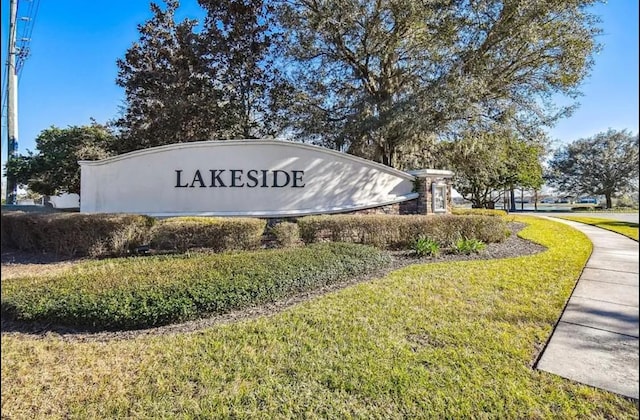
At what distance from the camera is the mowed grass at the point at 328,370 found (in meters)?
2.29

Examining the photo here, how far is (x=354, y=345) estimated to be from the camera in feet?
10.5

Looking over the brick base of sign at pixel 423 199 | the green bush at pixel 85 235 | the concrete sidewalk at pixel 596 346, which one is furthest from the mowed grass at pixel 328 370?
the brick base of sign at pixel 423 199

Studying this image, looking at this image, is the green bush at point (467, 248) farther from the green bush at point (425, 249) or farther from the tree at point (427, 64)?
the tree at point (427, 64)

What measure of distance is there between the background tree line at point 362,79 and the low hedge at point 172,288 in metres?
5.50

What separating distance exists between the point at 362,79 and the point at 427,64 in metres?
3.01

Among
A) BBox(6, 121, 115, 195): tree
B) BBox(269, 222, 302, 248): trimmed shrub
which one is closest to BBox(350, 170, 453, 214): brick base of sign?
BBox(269, 222, 302, 248): trimmed shrub

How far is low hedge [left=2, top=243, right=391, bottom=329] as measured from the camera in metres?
3.65

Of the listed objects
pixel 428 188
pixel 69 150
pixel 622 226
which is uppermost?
pixel 69 150

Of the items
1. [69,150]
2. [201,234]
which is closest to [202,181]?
[201,234]

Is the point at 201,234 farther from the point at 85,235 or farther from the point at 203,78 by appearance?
the point at 203,78

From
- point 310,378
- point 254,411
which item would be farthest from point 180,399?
point 310,378

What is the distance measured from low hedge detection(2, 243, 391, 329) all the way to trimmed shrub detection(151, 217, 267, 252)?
1.70 m

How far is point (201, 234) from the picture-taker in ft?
24.5

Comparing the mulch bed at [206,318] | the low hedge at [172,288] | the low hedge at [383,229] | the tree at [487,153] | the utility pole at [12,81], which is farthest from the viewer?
the tree at [487,153]
